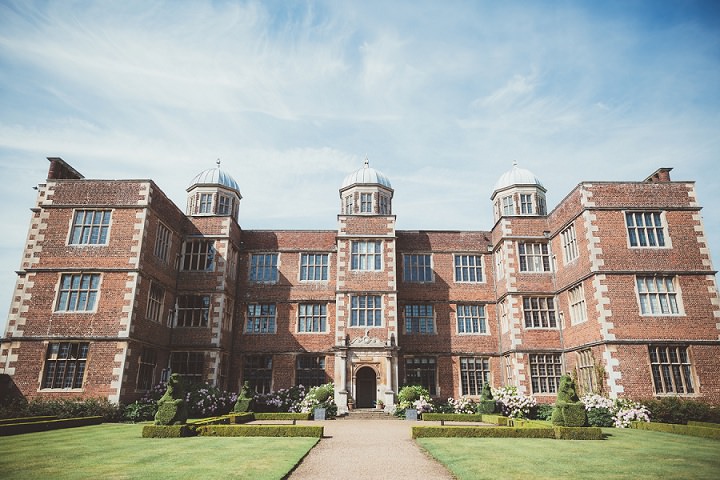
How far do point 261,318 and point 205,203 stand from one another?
998 centimetres

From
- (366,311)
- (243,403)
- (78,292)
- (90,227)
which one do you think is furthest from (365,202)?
(78,292)

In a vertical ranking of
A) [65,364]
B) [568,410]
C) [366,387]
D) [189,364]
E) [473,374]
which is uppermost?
[189,364]

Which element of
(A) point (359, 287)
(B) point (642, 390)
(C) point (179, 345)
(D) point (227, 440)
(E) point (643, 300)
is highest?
(A) point (359, 287)

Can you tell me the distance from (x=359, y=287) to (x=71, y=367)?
14.2m

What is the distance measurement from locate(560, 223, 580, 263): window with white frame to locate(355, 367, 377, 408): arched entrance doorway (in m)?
12.5

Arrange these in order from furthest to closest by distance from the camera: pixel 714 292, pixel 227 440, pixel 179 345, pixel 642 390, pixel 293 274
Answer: pixel 293 274, pixel 179 345, pixel 714 292, pixel 642 390, pixel 227 440

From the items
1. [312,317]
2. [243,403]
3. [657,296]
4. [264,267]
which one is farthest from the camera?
[264,267]

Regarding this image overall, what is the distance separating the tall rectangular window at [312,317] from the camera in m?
26.7

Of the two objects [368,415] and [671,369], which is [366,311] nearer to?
[368,415]

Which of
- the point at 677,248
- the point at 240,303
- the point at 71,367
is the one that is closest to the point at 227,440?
the point at 71,367

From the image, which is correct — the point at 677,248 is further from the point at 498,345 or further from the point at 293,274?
the point at 293,274

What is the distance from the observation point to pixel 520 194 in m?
31.8

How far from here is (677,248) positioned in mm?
20312

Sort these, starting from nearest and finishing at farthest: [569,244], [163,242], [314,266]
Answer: [569,244] → [163,242] → [314,266]
